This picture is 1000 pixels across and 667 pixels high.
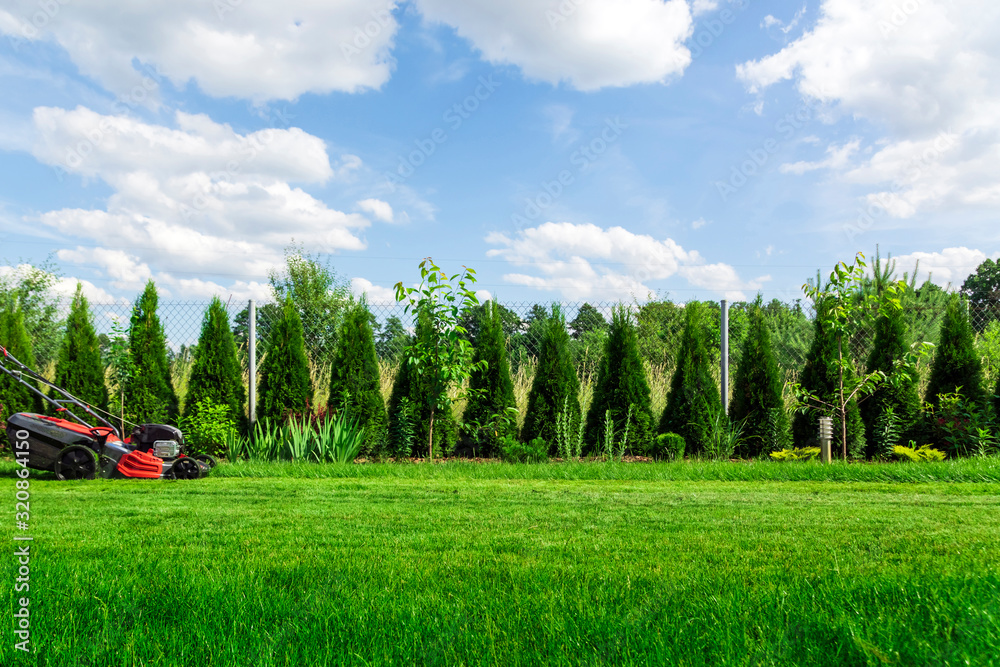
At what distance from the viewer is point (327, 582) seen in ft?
9.11

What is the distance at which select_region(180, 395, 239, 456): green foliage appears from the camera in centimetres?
868

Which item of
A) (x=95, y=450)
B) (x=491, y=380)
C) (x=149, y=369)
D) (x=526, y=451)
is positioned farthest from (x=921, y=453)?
(x=149, y=369)

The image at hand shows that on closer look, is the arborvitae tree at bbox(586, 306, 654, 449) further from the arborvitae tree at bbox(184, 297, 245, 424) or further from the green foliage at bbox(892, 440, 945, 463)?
the arborvitae tree at bbox(184, 297, 245, 424)

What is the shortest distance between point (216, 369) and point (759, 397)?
797 centimetres

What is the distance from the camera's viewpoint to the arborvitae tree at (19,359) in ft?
29.6

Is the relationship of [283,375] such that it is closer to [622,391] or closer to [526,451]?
[526,451]

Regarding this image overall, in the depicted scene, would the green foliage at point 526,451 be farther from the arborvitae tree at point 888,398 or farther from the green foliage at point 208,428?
the arborvitae tree at point 888,398

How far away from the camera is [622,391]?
910cm

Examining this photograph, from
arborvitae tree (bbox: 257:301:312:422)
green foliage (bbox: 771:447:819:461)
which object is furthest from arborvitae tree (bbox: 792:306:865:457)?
arborvitae tree (bbox: 257:301:312:422)

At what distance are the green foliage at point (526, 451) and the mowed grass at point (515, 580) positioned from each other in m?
2.93

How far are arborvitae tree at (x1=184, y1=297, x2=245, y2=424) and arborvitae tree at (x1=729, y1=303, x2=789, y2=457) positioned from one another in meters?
7.42

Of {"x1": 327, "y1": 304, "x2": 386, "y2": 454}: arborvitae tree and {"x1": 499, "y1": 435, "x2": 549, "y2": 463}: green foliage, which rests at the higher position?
{"x1": 327, "y1": 304, "x2": 386, "y2": 454}: arborvitae tree

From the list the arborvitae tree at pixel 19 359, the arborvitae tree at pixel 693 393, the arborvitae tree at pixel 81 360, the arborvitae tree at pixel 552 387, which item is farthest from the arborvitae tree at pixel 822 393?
the arborvitae tree at pixel 19 359

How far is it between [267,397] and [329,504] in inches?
178
